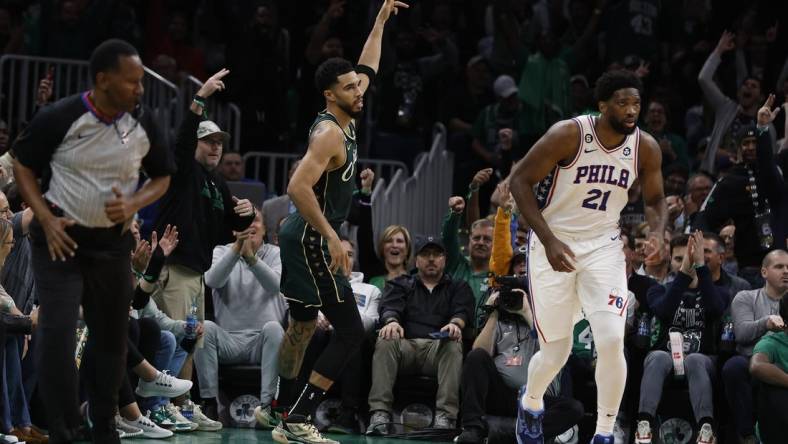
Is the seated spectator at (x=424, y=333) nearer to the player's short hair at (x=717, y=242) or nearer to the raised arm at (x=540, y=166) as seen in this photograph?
the player's short hair at (x=717, y=242)

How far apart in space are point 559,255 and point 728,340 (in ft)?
10.0

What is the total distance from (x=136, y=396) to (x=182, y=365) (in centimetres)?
52

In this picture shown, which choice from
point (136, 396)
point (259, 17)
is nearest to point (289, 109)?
point (259, 17)

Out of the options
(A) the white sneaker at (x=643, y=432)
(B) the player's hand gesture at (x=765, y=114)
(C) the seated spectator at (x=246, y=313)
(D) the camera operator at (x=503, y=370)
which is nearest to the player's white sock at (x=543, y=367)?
(D) the camera operator at (x=503, y=370)

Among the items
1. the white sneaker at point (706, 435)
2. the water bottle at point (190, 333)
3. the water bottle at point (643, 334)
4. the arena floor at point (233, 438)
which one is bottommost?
→ the arena floor at point (233, 438)

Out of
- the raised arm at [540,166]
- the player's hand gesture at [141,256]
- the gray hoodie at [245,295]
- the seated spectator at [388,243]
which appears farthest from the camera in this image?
the seated spectator at [388,243]

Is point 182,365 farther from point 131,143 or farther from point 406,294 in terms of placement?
point 131,143

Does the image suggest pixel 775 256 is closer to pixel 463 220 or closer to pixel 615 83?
pixel 615 83

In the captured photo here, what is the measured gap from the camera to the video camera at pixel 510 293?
30.4 ft

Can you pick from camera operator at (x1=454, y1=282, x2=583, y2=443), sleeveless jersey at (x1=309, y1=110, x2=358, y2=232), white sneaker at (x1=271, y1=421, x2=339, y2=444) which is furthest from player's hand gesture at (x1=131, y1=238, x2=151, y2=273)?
camera operator at (x1=454, y1=282, x2=583, y2=443)

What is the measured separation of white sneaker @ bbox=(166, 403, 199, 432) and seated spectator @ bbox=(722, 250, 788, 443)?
148 inches

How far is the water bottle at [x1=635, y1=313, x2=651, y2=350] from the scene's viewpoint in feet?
31.2

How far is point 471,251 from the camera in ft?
34.9

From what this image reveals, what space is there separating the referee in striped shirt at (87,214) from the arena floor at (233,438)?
2438 millimetres
